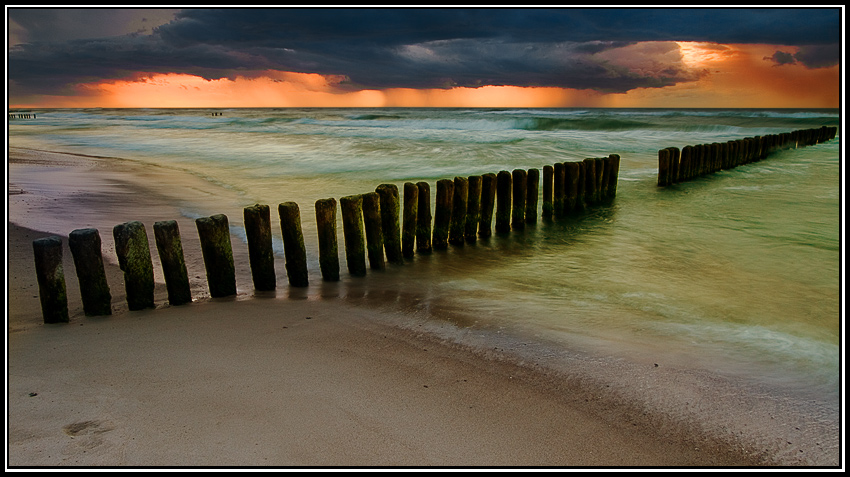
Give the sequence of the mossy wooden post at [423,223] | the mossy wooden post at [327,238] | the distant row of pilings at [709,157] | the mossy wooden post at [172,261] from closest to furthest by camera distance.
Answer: the mossy wooden post at [172,261]
the mossy wooden post at [327,238]
the mossy wooden post at [423,223]
the distant row of pilings at [709,157]

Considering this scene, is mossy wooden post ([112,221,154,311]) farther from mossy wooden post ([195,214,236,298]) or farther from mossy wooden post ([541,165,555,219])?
mossy wooden post ([541,165,555,219])

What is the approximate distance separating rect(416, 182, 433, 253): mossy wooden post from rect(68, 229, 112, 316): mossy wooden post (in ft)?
10.4

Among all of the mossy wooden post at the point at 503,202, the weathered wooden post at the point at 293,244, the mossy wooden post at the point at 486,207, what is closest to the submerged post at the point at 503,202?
the mossy wooden post at the point at 503,202

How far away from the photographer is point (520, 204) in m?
7.80

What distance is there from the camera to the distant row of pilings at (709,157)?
11961mm

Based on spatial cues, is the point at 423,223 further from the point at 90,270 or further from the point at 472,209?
the point at 90,270

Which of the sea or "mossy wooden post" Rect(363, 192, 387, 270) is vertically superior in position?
"mossy wooden post" Rect(363, 192, 387, 270)

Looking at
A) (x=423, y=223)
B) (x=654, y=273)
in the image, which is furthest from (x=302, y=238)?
(x=654, y=273)

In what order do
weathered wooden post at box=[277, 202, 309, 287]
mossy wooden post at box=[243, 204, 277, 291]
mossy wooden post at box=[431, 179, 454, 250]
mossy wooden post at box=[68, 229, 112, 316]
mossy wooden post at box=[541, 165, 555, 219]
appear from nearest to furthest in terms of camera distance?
1. mossy wooden post at box=[68, 229, 112, 316]
2. mossy wooden post at box=[243, 204, 277, 291]
3. weathered wooden post at box=[277, 202, 309, 287]
4. mossy wooden post at box=[431, 179, 454, 250]
5. mossy wooden post at box=[541, 165, 555, 219]

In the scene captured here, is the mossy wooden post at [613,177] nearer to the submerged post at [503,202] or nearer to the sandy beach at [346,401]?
the submerged post at [503,202]

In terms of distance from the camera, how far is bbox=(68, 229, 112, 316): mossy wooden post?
4.04m

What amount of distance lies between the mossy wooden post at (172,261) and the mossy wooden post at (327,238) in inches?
47.9

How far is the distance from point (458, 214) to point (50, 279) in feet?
13.8

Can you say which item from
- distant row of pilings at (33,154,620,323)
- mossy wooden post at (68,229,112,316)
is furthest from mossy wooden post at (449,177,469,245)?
mossy wooden post at (68,229,112,316)
